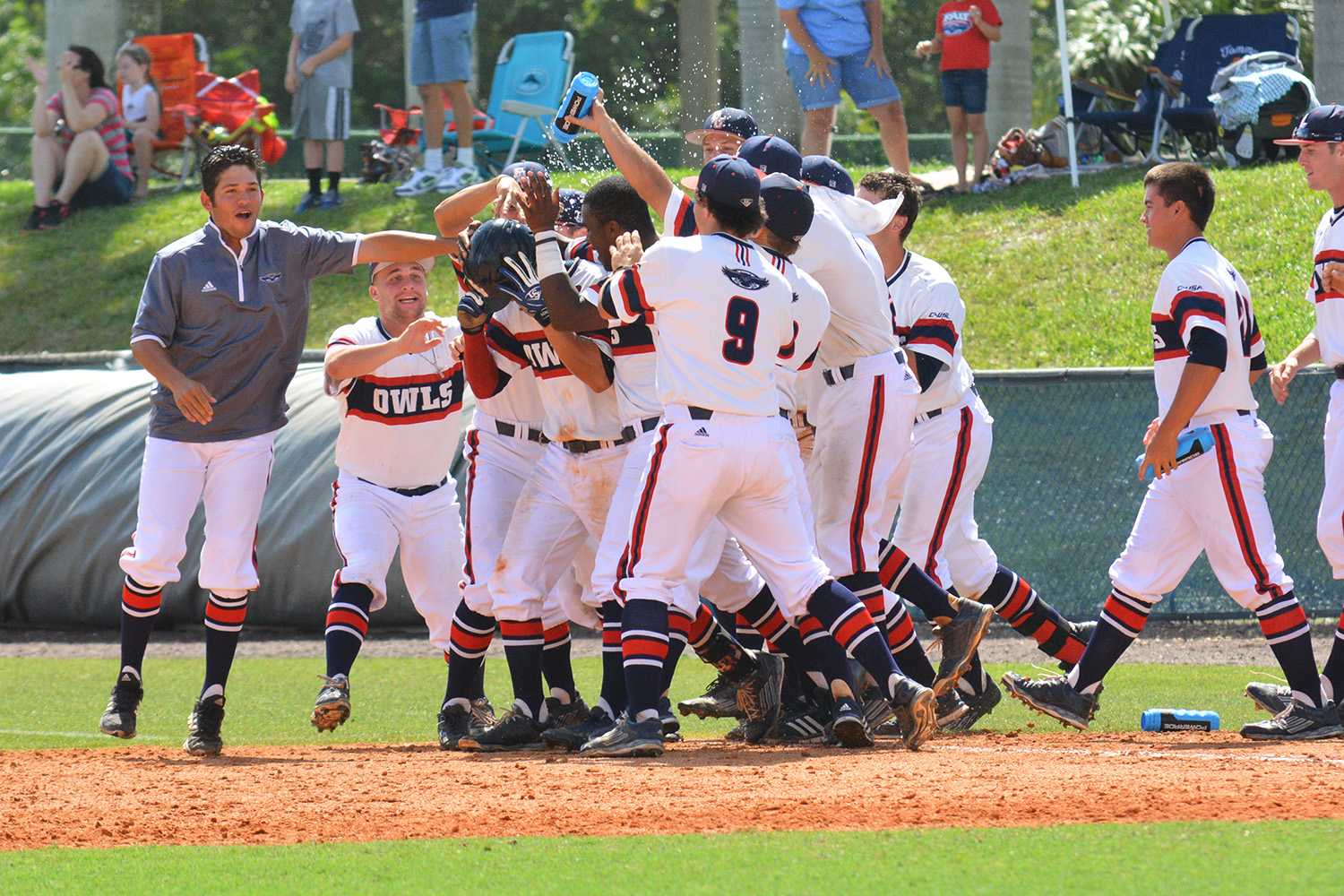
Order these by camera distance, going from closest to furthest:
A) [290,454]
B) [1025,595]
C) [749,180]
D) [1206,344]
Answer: [749,180] → [1206,344] → [1025,595] → [290,454]

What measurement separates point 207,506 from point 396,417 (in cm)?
90

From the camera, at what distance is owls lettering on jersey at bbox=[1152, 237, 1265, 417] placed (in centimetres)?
703

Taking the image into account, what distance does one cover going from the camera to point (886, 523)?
7.64 meters

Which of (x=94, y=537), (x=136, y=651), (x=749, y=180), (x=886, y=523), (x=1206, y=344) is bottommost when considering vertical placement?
(x=94, y=537)

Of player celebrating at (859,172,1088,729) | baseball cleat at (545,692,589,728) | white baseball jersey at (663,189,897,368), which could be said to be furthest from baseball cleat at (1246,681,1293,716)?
baseball cleat at (545,692,589,728)

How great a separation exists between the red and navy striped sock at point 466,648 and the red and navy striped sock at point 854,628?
1.50 meters

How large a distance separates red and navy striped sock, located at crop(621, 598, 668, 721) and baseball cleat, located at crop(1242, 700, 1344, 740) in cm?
241

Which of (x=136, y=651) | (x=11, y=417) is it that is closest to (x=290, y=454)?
(x=11, y=417)

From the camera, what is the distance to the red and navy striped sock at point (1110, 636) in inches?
293

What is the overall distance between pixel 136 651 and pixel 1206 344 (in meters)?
4.60

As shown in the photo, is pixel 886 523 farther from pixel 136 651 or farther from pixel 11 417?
pixel 11 417

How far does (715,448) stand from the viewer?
6406mm

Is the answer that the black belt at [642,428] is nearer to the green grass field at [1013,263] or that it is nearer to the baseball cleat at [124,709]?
the baseball cleat at [124,709]

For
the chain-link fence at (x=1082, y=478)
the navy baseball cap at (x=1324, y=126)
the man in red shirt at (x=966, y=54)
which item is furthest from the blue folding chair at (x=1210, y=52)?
the navy baseball cap at (x=1324, y=126)
